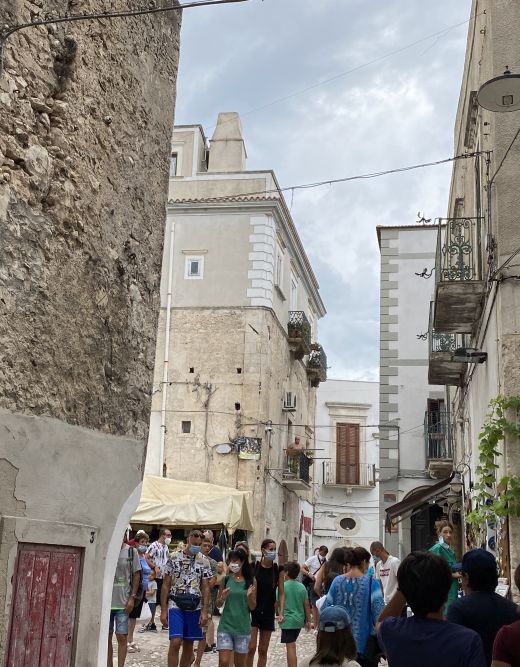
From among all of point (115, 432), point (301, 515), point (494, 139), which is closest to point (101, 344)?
point (115, 432)

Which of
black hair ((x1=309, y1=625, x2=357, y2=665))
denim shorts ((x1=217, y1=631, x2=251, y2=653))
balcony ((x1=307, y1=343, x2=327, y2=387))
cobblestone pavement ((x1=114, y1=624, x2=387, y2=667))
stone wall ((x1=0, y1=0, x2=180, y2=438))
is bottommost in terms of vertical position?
cobblestone pavement ((x1=114, y1=624, x2=387, y2=667))

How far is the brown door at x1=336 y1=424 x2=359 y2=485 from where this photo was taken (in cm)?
4125

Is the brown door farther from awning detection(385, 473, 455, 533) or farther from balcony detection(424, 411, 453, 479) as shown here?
awning detection(385, 473, 455, 533)

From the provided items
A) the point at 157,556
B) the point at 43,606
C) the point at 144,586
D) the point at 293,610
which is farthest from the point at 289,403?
the point at 43,606

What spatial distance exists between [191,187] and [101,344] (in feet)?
75.6

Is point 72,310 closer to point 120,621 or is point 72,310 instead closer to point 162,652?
point 120,621

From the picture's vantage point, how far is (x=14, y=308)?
5.30 metres

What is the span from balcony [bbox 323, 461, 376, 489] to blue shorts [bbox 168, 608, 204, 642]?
3289 cm

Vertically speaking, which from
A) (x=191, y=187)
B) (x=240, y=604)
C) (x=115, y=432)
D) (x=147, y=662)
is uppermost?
(x=191, y=187)

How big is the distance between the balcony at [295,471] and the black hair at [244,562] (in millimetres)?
20532

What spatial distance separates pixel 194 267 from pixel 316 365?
32.1ft

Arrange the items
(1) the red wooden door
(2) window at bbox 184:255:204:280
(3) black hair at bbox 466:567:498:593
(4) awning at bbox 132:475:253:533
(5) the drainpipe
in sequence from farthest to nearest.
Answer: (2) window at bbox 184:255:204:280
(5) the drainpipe
(4) awning at bbox 132:475:253:533
(1) the red wooden door
(3) black hair at bbox 466:567:498:593

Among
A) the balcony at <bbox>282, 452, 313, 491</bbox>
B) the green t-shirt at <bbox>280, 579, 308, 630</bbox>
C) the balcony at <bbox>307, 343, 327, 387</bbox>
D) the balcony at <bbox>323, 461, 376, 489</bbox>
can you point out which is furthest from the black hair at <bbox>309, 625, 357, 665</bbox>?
the balcony at <bbox>323, 461, 376, 489</bbox>

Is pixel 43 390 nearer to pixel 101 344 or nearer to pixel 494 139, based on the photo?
pixel 101 344
